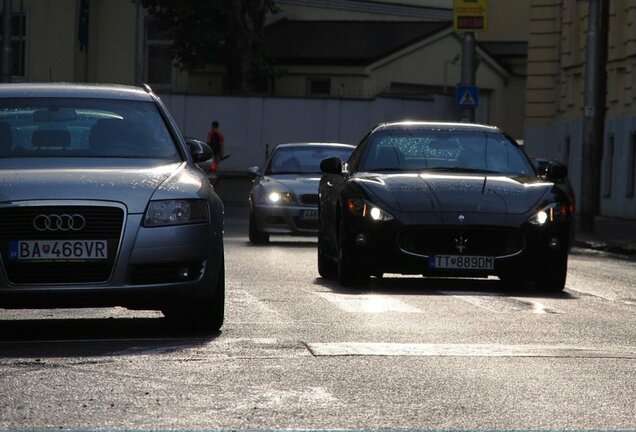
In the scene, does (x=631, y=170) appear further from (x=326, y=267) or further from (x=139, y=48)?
(x=139, y=48)

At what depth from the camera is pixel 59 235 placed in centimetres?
1152

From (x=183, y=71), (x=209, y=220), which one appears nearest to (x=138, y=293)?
(x=209, y=220)

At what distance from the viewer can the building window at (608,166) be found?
42500mm

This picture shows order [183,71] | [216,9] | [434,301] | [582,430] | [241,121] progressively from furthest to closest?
1. [183,71]
2. [216,9]
3. [241,121]
4. [434,301]
5. [582,430]

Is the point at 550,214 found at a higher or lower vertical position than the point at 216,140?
higher

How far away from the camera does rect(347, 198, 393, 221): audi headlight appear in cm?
1612

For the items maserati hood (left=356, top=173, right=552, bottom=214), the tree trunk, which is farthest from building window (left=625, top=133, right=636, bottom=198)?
maserati hood (left=356, top=173, right=552, bottom=214)

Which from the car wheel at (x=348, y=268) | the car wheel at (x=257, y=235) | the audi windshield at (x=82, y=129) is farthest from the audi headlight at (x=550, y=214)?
the car wheel at (x=257, y=235)

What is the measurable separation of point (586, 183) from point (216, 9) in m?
26.4

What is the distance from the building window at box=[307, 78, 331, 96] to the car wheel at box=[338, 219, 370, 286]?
4544 centimetres

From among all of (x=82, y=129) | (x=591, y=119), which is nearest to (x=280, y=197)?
(x=591, y=119)

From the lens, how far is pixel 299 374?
9.81 meters

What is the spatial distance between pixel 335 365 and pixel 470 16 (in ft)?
97.8

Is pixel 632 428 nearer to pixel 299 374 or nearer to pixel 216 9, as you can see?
pixel 299 374
